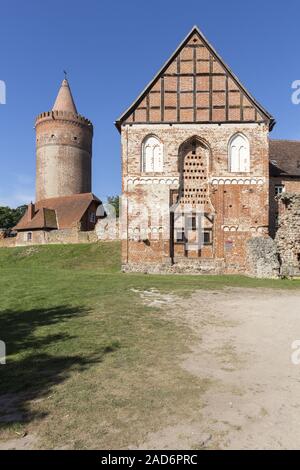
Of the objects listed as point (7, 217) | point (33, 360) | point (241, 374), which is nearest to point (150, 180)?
point (33, 360)

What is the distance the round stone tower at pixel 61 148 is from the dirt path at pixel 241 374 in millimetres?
43981

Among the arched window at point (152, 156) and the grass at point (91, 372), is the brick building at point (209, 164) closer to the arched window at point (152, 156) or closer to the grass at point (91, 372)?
the arched window at point (152, 156)

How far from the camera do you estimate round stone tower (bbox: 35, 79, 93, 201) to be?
171ft

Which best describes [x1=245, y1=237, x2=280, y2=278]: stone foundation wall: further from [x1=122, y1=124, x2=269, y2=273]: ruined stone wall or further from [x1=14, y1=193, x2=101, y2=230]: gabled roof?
[x1=14, y1=193, x2=101, y2=230]: gabled roof

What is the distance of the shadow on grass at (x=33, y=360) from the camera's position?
203 inches

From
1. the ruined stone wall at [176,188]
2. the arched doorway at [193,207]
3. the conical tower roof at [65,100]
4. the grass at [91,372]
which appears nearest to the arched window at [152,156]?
the ruined stone wall at [176,188]

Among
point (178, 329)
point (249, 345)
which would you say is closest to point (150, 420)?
point (249, 345)

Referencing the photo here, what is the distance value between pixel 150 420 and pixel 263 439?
4.24 feet

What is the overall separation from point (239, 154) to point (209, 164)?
75.1 inches

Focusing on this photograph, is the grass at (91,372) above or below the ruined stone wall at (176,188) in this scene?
below

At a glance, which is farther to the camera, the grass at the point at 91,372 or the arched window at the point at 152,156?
the arched window at the point at 152,156

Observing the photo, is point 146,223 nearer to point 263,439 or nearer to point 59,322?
point 59,322

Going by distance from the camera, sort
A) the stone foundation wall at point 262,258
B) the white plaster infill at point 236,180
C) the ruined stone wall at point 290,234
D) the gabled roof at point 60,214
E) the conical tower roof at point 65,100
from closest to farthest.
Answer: the stone foundation wall at point 262,258 < the white plaster infill at point 236,180 < the ruined stone wall at point 290,234 < the gabled roof at point 60,214 < the conical tower roof at point 65,100

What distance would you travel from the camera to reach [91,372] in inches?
241
